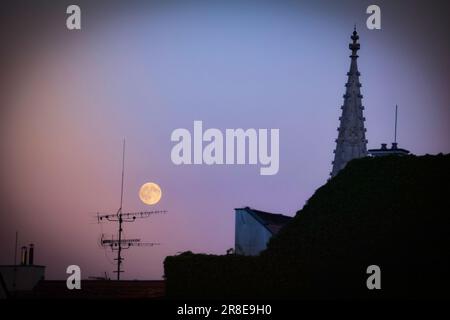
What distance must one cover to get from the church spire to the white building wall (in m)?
5.92

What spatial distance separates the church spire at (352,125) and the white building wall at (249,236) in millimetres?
5921

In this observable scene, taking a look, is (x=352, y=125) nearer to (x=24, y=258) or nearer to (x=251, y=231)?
(x=251, y=231)

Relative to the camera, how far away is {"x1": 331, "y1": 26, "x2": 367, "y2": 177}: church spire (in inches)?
1571

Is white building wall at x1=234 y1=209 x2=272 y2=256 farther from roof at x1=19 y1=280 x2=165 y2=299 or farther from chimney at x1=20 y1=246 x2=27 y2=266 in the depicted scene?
chimney at x1=20 y1=246 x2=27 y2=266

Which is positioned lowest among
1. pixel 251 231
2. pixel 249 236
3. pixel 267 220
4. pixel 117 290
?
pixel 117 290

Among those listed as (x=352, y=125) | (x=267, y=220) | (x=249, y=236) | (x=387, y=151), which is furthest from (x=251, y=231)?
(x=352, y=125)

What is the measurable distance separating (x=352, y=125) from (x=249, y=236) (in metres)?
7.87

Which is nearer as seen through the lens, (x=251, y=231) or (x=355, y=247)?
(x=355, y=247)

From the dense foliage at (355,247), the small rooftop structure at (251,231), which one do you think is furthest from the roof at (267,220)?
the dense foliage at (355,247)

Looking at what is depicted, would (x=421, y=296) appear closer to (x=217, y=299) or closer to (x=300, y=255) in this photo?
(x=300, y=255)

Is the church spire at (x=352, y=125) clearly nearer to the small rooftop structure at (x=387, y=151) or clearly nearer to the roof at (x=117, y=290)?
the small rooftop structure at (x=387, y=151)

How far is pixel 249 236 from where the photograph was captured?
35688 mm

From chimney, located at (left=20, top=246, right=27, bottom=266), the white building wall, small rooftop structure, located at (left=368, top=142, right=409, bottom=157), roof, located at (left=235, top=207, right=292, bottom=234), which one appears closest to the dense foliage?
small rooftop structure, located at (left=368, top=142, right=409, bottom=157)
